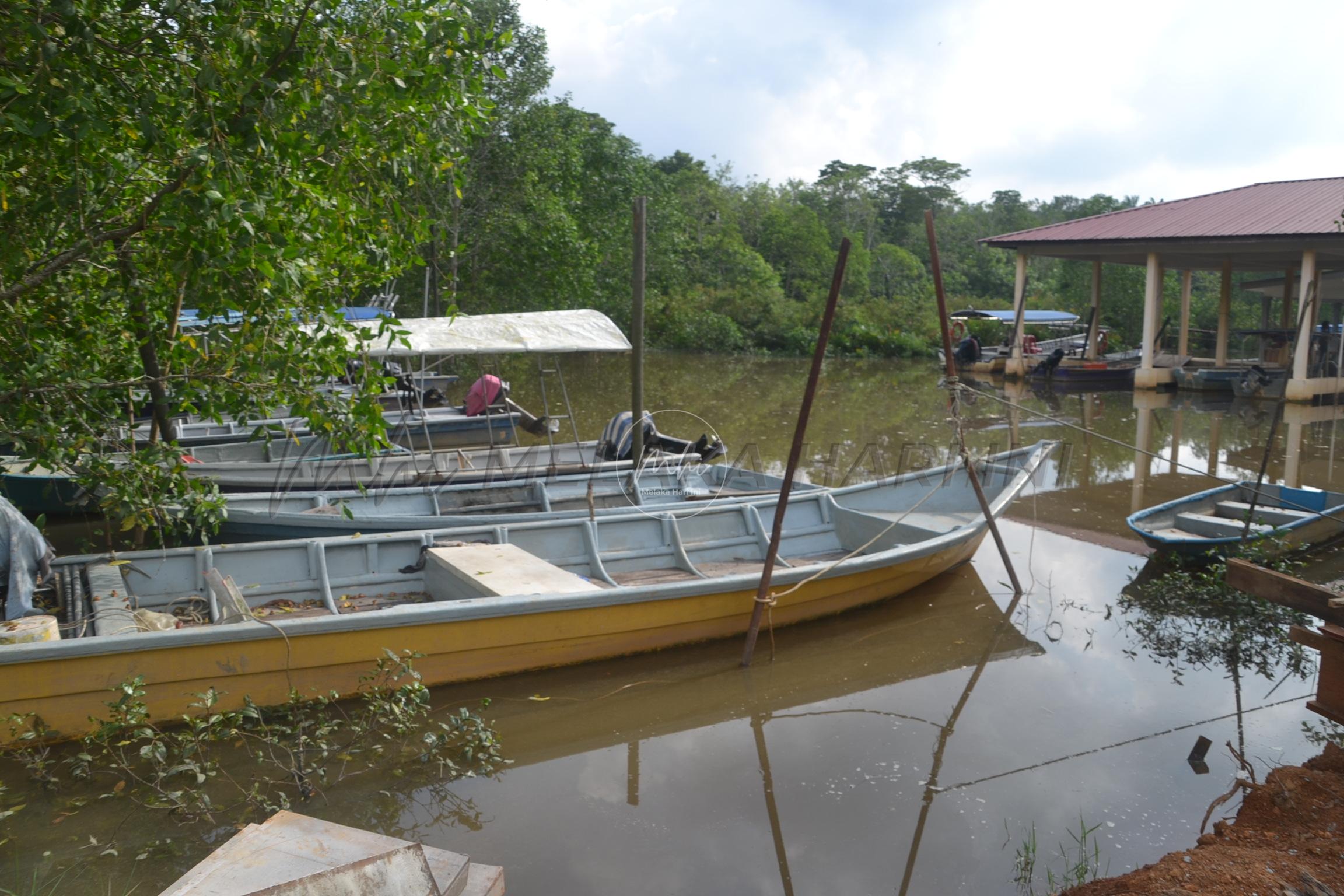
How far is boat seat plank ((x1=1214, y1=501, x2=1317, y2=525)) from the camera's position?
8.46 m

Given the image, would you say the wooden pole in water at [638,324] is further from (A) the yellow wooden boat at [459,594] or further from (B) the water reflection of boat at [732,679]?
(B) the water reflection of boat at [732,679]

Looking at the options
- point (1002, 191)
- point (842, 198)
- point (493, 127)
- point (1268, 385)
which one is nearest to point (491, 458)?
point (493, 127)

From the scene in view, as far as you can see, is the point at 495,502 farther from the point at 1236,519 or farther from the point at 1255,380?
the point at 1255,380

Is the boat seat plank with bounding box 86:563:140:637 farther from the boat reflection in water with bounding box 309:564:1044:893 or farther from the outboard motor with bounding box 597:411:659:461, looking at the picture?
the outboard motor with bounding box 597:411:659:461

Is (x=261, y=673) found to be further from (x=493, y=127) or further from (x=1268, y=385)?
(x=1268, y=385)

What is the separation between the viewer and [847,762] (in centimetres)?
533

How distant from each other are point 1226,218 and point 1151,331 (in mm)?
2841

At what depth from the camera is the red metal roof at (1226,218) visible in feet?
64.4

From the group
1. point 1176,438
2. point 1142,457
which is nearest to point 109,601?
point 1142,457

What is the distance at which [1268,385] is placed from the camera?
21.9m

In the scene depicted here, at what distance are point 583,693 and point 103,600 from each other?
113 inches

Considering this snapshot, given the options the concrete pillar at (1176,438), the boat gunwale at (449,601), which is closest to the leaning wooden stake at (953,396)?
the boat gunwale at (449,601)

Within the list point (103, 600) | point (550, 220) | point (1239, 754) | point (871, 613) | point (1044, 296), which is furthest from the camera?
point (1044, 296)

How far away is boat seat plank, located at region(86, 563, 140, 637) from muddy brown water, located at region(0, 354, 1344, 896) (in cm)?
83
